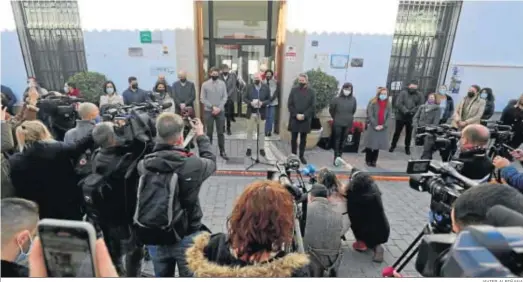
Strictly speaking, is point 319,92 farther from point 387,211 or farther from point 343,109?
point 387,211

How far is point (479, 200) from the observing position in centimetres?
153

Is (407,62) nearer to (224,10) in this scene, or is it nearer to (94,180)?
(224,10)

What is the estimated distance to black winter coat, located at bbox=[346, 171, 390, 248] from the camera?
3.21m

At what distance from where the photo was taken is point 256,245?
1461mm

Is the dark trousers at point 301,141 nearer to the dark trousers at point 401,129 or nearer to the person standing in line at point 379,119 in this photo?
the person standing in line at point 379,119

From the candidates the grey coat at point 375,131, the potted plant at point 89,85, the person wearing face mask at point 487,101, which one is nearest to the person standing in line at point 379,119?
the grey coat at point 375,131

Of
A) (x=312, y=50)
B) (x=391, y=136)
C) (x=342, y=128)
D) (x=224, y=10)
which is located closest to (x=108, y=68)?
(x=224, y=10)

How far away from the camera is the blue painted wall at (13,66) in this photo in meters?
7.46

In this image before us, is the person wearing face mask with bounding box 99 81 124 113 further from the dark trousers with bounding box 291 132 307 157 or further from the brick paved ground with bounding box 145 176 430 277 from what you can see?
the dark trousers with bounding box 291 132 307 157

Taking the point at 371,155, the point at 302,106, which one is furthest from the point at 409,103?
the point at 302,106

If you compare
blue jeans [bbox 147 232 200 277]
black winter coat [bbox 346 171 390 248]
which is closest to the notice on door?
black winter coat [bbox 346 171 390 248]

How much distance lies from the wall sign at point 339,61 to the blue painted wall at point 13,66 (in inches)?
304

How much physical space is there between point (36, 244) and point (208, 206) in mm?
3457

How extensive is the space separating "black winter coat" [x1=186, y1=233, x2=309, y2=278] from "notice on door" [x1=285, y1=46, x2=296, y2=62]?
6.56 metres
